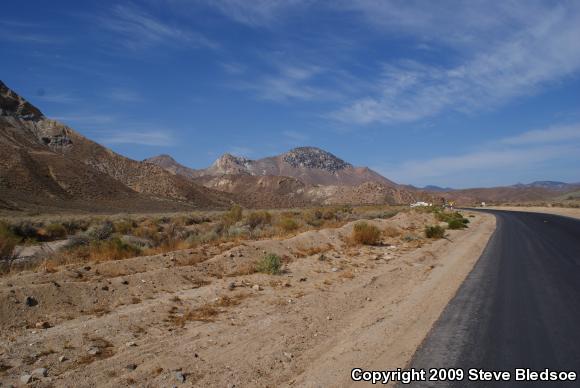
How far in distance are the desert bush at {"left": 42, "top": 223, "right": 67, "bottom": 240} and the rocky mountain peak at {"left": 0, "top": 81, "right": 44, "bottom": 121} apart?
78.0 metres

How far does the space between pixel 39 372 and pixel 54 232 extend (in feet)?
89.4

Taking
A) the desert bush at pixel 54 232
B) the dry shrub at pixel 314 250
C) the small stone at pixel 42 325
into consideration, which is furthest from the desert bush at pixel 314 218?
the small stone at pixel 42 325

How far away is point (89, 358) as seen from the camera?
22.8 ft

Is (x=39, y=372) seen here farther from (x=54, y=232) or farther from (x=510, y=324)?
(x=54, y=232)

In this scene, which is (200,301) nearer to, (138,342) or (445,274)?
(138,342)

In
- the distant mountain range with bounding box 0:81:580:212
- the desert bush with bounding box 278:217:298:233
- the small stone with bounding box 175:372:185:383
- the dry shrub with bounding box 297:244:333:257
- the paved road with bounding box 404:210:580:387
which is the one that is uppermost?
the distant mountain range with bounding box 0:81:580:212

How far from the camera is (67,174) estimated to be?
7944 centimetres

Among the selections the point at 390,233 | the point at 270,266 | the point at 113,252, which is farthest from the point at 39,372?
the point at 390,233

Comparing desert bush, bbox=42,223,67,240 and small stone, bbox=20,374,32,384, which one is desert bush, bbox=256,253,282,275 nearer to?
small stone, bbox=20,374,32,384

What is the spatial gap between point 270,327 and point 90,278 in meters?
5.59

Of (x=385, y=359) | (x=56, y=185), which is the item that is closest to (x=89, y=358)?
(x=385, y=359)

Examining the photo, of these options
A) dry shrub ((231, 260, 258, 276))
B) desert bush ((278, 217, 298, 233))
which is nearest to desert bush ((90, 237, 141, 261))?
dry shrub ((231, 260, 258, 276))

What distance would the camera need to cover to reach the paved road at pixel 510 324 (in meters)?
6.34

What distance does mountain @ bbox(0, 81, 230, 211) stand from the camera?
69625 millimetres
